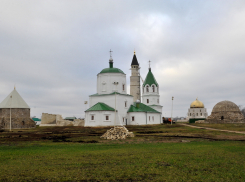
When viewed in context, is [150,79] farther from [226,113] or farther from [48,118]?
[48,118]

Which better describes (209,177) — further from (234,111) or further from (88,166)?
(234,111)

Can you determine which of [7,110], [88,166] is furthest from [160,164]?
[7,110]

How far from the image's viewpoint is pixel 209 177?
7816 mm

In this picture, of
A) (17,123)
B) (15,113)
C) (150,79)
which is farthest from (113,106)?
(150,79)

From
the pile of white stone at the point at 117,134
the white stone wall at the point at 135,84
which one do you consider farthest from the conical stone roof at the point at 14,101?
the pile of white stone at the point at 117,134

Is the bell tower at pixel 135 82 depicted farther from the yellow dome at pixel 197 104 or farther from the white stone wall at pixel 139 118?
the yellow dome at pixel 197 104

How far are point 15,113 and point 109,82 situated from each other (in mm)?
20517

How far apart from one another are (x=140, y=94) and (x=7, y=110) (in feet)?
124

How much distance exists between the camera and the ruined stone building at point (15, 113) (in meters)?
48.4

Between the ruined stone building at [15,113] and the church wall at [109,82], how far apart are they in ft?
52.6

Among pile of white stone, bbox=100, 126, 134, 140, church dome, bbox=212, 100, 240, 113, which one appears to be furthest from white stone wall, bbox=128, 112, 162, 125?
pile of white stone, bbox=100, 126, 134, 140

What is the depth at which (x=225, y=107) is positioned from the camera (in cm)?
5259

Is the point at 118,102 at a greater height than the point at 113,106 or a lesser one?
greater

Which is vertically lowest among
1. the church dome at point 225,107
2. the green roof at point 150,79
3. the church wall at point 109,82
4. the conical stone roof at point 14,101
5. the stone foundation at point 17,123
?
the stone foundation at point 17,123
